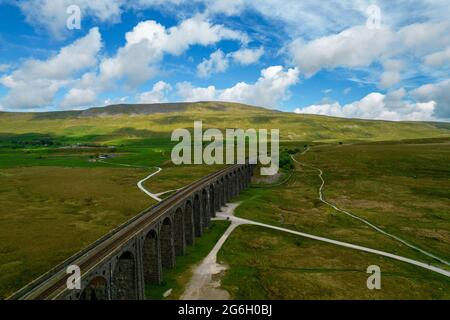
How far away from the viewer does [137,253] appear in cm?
4966

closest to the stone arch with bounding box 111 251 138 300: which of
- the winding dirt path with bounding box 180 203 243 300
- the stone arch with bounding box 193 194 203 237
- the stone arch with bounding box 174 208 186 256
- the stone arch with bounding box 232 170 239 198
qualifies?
the winding dirt path with bounding box 180 203 243 300

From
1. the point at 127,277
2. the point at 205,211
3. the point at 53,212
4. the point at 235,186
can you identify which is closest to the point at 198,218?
the point at 205,211

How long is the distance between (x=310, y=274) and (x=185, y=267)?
2345 cm

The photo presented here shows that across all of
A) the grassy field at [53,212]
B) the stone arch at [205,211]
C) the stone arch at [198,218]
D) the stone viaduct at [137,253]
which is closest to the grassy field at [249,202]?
the grassy field at [53,212]

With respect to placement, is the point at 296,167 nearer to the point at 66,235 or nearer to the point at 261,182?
the point at 261,182

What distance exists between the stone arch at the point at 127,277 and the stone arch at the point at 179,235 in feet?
72.8

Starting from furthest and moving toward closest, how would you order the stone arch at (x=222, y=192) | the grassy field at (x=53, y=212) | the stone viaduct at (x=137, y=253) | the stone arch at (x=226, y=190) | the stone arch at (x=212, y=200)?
the stone arch at (x=226, y=190)
the stone arch at (x=222, y=192)
the stone arch at (x=212, y=200)
the grassy field at (x=53, y=212)
the stone viaduct at (x=137, y=253)

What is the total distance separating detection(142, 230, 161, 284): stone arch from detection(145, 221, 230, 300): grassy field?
164 centimetres

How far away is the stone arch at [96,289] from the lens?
1507 inches

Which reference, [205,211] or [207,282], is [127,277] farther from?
[205,211]

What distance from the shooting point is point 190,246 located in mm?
76625

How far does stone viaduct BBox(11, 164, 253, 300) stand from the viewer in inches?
1473

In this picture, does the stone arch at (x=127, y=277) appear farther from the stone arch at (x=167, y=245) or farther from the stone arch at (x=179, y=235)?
the stone arch at (x=179, y=235)
